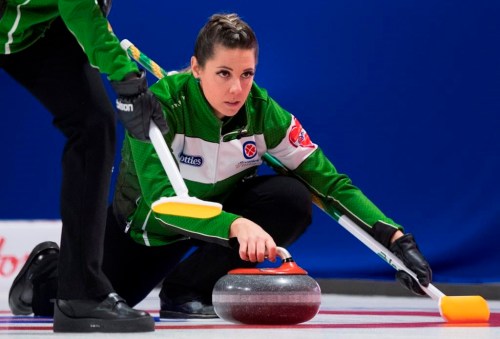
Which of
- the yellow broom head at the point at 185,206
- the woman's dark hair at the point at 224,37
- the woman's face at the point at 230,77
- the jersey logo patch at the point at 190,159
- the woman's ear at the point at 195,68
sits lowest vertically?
the yellow broom head at the point at 185,206

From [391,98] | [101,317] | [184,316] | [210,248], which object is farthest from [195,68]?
[391,98]

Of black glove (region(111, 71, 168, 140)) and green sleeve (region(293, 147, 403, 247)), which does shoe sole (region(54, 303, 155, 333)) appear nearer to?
black glove (region(111, 71, 168, 140))

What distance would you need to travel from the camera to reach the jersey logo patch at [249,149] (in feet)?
8.75

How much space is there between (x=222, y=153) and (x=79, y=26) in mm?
804

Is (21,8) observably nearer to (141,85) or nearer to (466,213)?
(141,85)

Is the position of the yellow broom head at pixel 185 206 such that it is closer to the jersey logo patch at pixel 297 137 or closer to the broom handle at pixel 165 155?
the broom handle at pixel 165 155

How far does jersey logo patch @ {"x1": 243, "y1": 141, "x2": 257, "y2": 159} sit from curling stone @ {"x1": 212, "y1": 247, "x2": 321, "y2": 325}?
537 mm

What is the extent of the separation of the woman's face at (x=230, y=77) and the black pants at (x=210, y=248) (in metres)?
0.27

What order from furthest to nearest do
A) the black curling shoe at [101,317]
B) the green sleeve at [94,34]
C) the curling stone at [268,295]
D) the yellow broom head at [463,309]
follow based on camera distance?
the yellow broom head at [463,309] → the curling stone at [268,295] → the black curling shoe at [101,317] → the green sleeve at [94,34]

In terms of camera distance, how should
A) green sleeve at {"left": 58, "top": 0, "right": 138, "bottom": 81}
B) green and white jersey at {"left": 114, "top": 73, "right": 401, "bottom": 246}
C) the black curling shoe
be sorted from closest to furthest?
green sleeve at {"left": 58, "top": 0, "right": 138, "bottom": 81} → the black curling shoe → green and white jersey at {"left": 114, "top": 73, "right": 401, "bottom": 246}

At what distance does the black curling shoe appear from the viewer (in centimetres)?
201

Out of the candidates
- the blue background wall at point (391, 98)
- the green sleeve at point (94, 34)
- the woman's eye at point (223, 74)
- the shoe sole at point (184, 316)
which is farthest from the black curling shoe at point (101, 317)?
the blue background wall at point (391, 98)

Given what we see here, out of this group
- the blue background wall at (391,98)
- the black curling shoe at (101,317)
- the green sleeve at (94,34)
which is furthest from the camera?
the blue background wall at (391,98)

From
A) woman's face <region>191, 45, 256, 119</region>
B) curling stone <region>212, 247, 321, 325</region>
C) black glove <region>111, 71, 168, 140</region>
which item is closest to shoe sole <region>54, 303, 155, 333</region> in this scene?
curling stone <region>212, 247, 321, 325</region>
